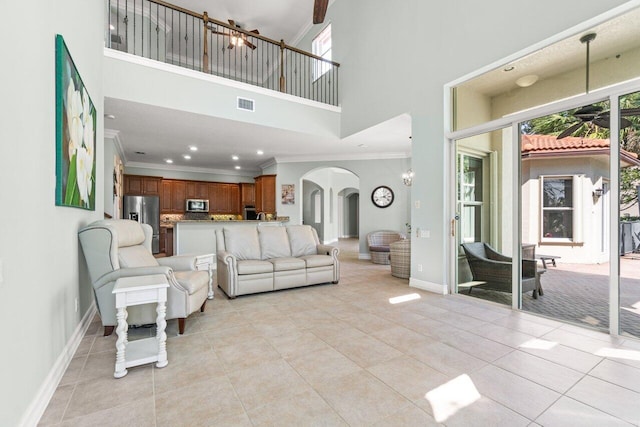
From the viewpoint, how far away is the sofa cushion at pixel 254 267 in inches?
164

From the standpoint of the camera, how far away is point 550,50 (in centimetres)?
314

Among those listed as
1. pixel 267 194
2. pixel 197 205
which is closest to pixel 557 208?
pixel 267 194

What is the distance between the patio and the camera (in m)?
2.78

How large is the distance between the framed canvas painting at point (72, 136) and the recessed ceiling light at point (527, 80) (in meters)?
4.48

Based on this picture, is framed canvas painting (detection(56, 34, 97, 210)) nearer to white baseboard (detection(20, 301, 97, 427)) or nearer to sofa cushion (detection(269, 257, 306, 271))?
white baseboard (detection(20, 301, 97, 427))

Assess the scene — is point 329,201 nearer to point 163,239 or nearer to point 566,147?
point 163,239

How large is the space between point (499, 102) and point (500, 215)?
145cm

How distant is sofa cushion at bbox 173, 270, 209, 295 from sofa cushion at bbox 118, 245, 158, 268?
0.36 metres

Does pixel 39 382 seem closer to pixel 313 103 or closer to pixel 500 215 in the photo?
pixel 500 215

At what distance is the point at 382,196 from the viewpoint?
8070 mm

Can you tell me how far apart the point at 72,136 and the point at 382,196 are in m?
6.81

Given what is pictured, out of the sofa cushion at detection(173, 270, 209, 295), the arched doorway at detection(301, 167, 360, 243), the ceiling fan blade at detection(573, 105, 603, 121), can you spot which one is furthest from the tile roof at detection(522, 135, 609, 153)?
the arched doorway at detection(301, 167, 360, 243)

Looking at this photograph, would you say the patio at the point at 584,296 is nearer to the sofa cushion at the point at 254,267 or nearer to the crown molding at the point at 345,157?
the sofa cushion at the point at 254,267

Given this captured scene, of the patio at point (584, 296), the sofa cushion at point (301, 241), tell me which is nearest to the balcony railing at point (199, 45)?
the sofa cushion at point (301, 241)
